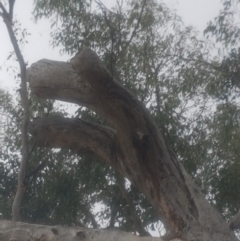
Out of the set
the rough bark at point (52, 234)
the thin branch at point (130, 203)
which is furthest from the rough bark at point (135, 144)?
the thin branch at point (130, 203)

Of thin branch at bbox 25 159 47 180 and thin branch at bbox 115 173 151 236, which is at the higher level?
thin branch at bbox 25 159 47 180

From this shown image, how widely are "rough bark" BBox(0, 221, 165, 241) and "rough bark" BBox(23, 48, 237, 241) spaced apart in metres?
1.56

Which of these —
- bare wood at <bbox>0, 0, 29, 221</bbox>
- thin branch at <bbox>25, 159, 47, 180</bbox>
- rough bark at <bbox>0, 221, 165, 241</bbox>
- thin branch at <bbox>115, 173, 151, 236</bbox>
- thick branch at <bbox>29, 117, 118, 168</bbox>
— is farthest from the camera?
thin branch at <bbox>25, 159, 47, 180</bbox>

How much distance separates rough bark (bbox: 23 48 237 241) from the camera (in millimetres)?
6012

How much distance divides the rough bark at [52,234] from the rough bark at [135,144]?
1561mm

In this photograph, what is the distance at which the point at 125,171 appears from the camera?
7000 mm

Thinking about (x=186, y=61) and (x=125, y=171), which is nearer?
(x=125, y=171)

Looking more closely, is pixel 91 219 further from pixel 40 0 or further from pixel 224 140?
pixel 40 0

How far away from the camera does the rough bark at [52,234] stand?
13.4 feet

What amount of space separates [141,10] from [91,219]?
407 centimetres

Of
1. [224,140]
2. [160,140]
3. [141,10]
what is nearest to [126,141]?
[160,140]

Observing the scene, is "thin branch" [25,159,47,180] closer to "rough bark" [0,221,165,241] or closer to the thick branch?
the thick branch

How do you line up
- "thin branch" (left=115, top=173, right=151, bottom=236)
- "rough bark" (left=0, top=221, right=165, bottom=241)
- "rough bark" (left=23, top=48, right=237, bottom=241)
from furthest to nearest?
"thin branch" (left=115, top=173, right=151, bottom=236) → "rough bark" (left=23, top=48, right=237, bottom=241) → "rough bark" (left=0, top=221, right=165, bottom=241)

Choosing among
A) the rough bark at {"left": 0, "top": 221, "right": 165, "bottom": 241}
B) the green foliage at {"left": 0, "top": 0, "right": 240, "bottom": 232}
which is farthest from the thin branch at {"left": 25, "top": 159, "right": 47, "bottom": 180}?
the rough bark at {"left": 0, "top": 221, "right": 165, "bottom": 241}
